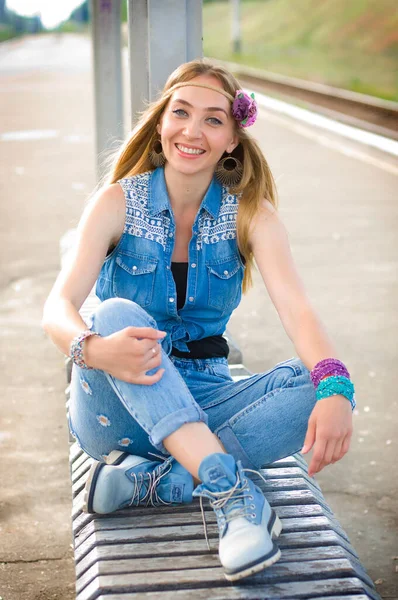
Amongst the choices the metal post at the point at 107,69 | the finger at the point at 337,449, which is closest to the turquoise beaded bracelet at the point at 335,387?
the finger at the point at 337,449

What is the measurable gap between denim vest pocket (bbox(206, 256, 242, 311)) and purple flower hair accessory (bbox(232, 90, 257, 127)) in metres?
0.44

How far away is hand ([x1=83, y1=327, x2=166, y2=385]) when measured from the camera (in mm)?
2355

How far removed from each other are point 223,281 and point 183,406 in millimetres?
644

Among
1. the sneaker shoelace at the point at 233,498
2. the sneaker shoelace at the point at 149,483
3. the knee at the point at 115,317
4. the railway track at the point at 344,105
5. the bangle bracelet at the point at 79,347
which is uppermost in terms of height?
the knee at the point at 115,317

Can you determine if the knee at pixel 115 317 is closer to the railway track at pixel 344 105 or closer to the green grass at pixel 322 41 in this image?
the railway track at pixel 344 105

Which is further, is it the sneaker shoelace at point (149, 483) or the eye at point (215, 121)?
the eye at point (215, 121)

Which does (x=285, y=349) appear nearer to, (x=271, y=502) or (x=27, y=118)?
(x=271, y=502)

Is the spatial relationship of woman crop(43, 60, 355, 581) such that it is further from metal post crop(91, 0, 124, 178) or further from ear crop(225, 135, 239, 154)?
metal post crop(91, 0, 124, 178)

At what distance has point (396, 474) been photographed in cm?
385

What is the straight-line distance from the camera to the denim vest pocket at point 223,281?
292cm

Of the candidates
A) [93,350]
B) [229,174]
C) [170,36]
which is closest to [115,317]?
[93,350]

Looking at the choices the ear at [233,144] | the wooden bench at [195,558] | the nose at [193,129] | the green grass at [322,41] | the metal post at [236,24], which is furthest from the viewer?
the metal post at [236,24]

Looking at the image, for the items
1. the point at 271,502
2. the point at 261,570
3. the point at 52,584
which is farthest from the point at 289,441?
the point at 52,584

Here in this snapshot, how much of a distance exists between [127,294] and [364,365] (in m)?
2.48
